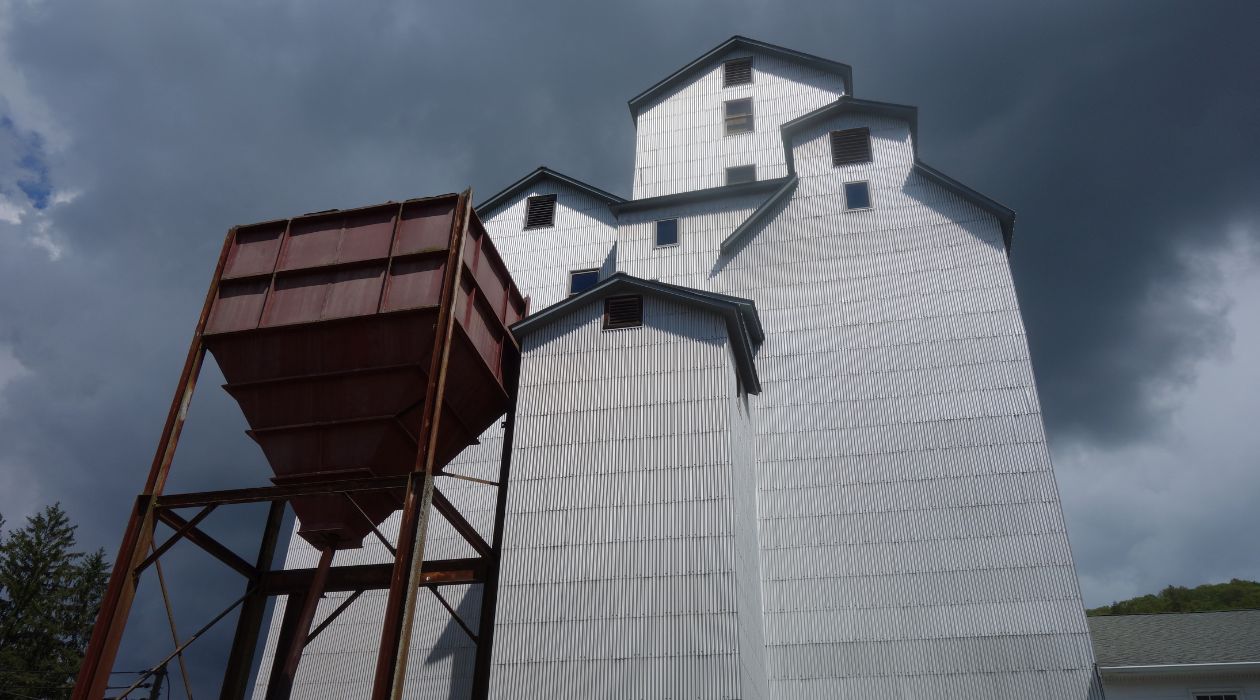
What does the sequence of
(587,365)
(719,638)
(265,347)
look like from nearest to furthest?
(719,638), (265,347), (587,365)

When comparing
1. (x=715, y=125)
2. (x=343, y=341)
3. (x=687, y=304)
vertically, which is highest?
(x=715, y=125)

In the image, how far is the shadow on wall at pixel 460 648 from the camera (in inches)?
915

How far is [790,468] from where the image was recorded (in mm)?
23703

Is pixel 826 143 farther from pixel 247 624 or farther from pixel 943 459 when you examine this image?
pixel 247 624

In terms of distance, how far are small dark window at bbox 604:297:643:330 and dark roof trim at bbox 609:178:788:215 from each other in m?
7.57

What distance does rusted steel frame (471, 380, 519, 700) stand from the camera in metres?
18.9

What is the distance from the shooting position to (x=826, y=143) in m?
29.5

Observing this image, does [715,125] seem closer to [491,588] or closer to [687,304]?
[687,304]

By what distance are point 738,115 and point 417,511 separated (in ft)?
74.2

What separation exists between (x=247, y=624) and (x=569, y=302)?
11.2 metres

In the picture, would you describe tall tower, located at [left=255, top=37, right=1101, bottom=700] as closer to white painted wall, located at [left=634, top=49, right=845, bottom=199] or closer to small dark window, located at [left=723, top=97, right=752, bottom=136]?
white painted wall, located at [left=634, top=49, right=845, bottom=199]

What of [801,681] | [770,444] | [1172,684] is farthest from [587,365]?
[1172,684]

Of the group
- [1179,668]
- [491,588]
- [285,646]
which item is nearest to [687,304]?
[491,588]

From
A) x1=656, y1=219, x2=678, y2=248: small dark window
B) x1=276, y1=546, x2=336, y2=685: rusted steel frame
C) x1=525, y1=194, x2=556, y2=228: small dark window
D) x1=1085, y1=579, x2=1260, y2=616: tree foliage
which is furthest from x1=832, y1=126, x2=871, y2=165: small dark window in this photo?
x1=1085, y1=579, x2=1260, y2=616: tree foliage
